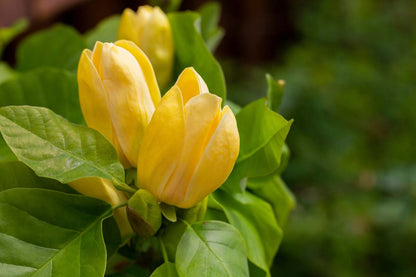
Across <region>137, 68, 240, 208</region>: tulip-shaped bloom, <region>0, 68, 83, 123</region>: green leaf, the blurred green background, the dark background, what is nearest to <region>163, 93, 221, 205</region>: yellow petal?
<region>137, 68, 240, 208</region>: tulip-shaped bloom

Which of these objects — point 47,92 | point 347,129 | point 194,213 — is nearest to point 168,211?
point 194,213

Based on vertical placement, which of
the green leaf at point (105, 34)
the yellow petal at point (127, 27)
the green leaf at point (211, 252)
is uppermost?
the yellow petal at point (127, 27)

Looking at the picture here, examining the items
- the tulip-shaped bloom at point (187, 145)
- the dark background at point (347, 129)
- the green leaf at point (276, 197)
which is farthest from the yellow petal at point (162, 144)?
the dark background at point (347, 129)

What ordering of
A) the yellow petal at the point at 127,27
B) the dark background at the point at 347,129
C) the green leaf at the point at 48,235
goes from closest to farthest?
the green leaf at the point at 48,235 < the yellow petal at the point at 127,27 < the dark background at the point at 347,129

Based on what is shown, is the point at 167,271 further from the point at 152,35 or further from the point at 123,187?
the point at 152,35

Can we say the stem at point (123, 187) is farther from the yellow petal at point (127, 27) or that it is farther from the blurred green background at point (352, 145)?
the blurred green background at point (352, 145)

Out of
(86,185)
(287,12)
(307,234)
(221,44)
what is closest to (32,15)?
(86,185)

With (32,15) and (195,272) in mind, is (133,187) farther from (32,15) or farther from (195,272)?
(32,15)
